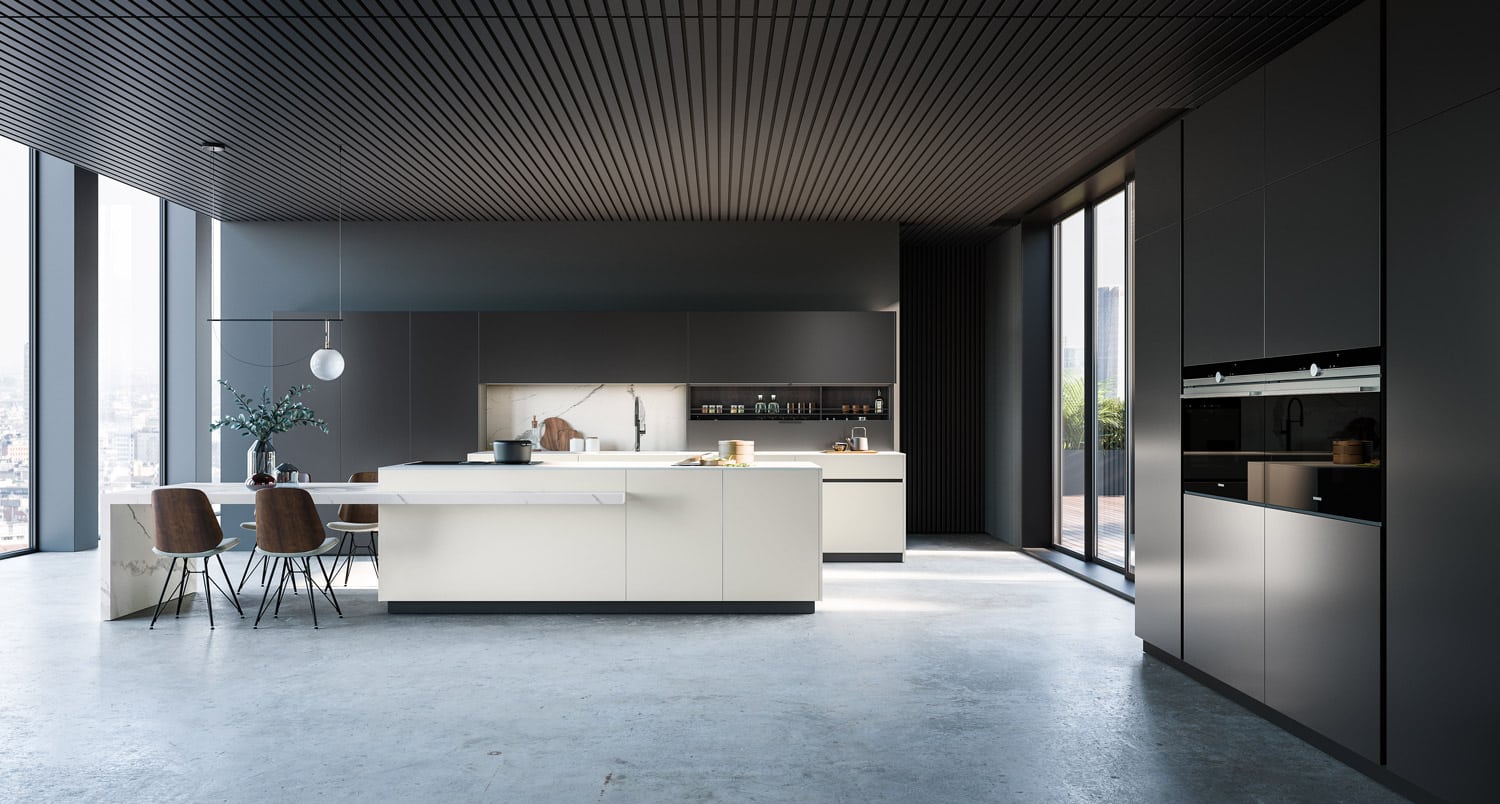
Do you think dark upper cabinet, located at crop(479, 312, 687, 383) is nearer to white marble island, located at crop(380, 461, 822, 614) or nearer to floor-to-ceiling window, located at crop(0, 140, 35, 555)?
white marble island, located at crop(380, 461, 822, 614)

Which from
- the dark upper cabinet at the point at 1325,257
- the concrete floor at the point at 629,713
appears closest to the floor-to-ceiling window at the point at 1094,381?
the concrete floor at the point at 629,713

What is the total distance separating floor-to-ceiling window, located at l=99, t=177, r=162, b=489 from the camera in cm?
829

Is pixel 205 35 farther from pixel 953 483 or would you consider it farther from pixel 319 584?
pixel 953 483

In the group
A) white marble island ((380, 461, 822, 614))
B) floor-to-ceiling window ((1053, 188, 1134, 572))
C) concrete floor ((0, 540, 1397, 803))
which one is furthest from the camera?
floor-to-ceiling window ((1053, 188, 1134, 572))

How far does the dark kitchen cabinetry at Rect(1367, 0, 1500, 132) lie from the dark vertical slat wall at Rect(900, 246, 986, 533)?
6.24 meters

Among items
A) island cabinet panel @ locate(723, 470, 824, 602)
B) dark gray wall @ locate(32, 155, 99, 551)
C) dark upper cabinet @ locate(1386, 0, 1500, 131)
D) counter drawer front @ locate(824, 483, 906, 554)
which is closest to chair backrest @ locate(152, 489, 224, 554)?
island cabinet panel @ locate(723, 470, 824, 602)

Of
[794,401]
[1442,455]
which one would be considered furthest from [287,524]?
[1442,455]

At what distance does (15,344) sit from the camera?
7.71 meters

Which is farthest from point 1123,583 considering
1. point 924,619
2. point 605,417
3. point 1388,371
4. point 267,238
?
point 267,238

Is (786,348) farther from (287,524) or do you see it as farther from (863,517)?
(287,524)

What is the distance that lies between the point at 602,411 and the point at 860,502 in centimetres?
251

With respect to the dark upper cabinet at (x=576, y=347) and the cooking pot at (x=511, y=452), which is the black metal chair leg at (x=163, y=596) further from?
the dark upper cabinet at (x=576, y=347)

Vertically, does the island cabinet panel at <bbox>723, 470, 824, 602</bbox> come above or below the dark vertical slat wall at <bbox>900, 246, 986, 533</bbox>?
Answer: below

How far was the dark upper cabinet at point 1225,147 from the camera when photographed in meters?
3.70
